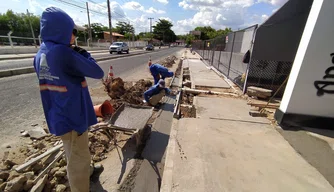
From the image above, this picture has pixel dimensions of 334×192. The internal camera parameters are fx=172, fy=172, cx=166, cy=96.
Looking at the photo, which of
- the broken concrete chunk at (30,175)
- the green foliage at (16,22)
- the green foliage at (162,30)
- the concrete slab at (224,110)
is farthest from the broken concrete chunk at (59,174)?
the green foliage at (162,30)

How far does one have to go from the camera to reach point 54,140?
3.07 m

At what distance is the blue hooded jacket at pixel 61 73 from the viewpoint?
5.16ft

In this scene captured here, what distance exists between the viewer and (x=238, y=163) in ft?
7.77

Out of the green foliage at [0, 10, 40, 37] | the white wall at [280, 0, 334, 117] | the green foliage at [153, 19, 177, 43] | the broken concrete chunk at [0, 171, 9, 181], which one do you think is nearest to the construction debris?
the white wall at [280, 0, 334, 117]

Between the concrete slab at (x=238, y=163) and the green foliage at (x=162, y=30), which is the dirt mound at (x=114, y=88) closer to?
the concrete slab at (x=238, y=163)

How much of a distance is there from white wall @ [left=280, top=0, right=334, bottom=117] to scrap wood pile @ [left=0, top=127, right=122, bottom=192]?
3.82 metres

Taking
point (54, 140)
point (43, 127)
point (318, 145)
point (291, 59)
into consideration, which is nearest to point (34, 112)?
point (43, 127)

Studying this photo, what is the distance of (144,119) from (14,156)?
6.79 feet

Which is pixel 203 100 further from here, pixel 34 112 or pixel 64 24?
pixel 34 112

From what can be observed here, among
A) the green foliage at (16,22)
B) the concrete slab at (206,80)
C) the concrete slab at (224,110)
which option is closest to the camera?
the concrete slab at (224,110)

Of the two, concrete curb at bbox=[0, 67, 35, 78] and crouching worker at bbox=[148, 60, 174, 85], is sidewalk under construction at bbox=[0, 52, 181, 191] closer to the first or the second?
crouching worker at bbox=[148, 60, 174, 85]

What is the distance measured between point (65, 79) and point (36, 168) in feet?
5.19

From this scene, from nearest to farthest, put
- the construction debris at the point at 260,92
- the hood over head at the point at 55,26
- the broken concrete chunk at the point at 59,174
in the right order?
the hood over head at the point at 55,26, the broken concrete chunk at the point at 59,174, the construction debris at the point at 260,92

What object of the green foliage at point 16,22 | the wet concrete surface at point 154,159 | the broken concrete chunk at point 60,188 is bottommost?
the wet concrete surface at point 154,159
